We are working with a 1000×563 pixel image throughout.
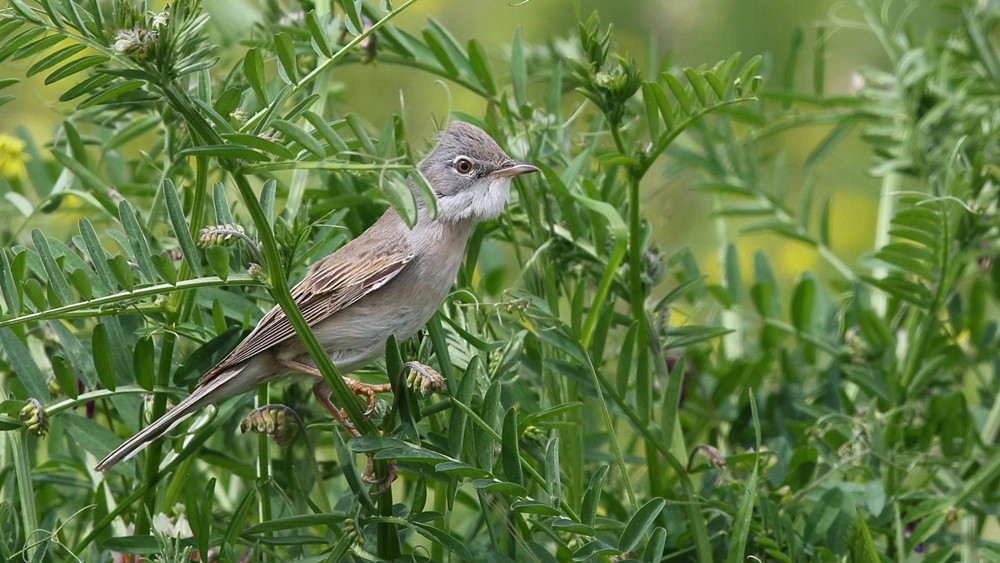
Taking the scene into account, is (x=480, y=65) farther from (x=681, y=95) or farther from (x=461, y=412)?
(x=461, y=412)

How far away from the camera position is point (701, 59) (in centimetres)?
638

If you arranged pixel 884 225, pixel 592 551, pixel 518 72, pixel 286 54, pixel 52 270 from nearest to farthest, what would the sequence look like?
pixel 286 54 < pixel 592 551 < pixel 52 270 < pixel 518 72 < pixel 884 225

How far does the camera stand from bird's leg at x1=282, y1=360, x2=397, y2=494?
194 centimetres

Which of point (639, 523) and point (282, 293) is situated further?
point (639, 523)

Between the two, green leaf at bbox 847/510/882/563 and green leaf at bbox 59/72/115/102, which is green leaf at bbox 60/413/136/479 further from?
green leaf at bbox 847/510/882/563

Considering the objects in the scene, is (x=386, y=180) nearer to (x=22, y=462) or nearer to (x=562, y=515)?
(x=562, y=515)

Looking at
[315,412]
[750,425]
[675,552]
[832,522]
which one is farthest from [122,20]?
[750,425]

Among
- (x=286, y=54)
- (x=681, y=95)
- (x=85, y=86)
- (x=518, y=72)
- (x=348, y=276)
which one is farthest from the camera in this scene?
(x=518, y=72)

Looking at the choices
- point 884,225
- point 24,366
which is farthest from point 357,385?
point 884,225

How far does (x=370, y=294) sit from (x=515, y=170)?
1.42ft

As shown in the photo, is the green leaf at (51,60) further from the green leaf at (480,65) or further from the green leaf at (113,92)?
the green leaf at (480,65)

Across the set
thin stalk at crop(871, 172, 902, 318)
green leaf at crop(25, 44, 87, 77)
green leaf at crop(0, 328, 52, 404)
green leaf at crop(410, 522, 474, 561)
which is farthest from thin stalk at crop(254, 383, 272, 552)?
thin stalk at crop(871, 172, 902, 318)

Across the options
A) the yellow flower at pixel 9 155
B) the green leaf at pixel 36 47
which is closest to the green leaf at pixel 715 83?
the green leaf at pixel 36 47

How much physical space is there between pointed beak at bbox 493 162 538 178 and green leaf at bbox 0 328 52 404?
42.2 inches
